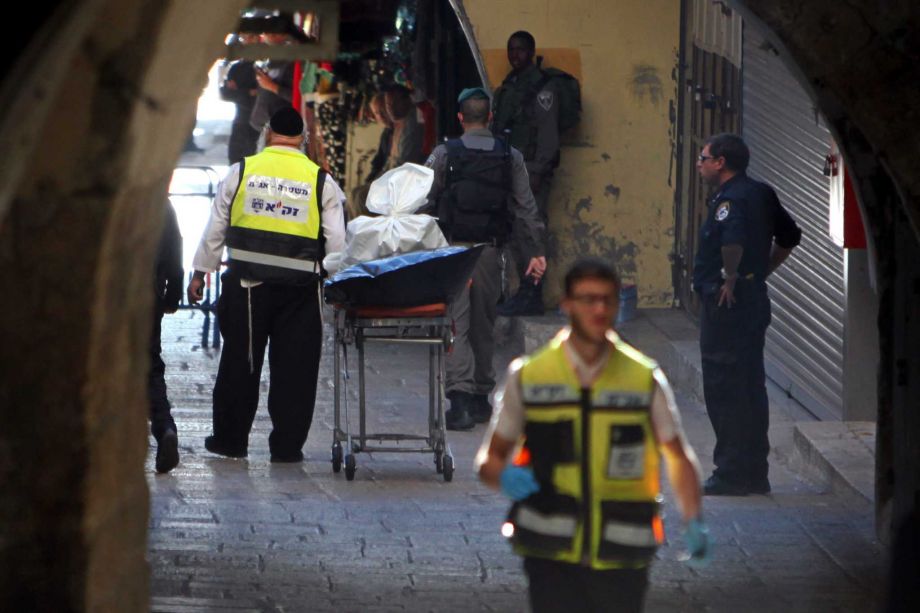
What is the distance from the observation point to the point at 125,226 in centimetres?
454

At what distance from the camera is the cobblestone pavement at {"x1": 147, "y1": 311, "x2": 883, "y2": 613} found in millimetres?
6941

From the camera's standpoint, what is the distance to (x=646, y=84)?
1377cm

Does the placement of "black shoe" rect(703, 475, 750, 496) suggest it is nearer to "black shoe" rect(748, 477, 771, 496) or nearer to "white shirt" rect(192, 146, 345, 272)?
"black shoe" rect(748, 477, 771, 496)

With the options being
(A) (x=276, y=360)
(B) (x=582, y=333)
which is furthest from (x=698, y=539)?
(A) (x=276, y=360)

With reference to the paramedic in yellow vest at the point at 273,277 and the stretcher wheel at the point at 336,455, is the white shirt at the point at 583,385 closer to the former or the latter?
the stretcher wheel at the point at 336,455

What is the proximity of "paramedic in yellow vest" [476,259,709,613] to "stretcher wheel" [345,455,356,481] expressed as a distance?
164 inches

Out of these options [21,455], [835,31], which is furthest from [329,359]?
[21,455]

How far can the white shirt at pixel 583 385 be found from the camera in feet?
16.5

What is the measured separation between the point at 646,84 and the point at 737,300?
5.15 meters

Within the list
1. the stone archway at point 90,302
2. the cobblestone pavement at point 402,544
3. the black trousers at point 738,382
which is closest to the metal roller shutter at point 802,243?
the cobblestone pavement at point 402,544

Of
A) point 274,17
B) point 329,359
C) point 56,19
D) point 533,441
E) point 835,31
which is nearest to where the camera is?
point 56,19

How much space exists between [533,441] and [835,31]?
78.5 inches

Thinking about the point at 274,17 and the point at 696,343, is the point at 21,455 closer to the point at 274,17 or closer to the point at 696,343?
the point at 274,17

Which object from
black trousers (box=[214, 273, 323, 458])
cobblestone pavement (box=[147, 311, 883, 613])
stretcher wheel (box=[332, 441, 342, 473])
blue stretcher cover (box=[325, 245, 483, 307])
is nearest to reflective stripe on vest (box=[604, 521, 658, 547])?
cobblestone pavement (box=[147, 311, 883, 613])
